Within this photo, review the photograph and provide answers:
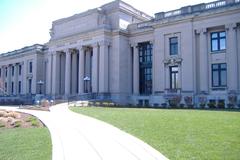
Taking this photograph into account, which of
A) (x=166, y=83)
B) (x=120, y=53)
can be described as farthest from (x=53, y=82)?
(x=166, y=83)

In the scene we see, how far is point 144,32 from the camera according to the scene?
50531 mm

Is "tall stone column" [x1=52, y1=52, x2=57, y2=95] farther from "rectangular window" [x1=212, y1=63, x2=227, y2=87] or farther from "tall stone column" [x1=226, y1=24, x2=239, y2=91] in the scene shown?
"tall stone column" [x1=226, y1=24, x2=239, y2=91]

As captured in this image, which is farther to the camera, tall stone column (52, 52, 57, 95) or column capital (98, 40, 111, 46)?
tall stone column (52, 52, 57, 95)

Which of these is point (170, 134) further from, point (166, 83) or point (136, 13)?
point (136, 13)

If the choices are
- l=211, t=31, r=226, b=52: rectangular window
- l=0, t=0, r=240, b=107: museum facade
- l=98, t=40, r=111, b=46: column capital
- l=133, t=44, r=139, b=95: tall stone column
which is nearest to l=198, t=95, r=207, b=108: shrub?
l=0, t=0, r=240, b=107: museum facade

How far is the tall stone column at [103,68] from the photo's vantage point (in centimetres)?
5066

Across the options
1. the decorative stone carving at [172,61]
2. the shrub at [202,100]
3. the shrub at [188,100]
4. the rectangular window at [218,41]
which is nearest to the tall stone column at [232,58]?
the rectangular window at [218,41]

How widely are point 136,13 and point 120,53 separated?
366 inches

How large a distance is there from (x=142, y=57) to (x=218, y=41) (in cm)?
1477

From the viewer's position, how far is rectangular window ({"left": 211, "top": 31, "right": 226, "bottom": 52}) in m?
40.4

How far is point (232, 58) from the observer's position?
38.7 m

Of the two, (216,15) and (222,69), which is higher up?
(216,15)

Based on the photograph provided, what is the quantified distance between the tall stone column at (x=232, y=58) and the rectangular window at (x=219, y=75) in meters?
0.96

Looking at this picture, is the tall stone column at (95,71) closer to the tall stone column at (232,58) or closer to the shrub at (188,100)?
the shrub at (188,100)
